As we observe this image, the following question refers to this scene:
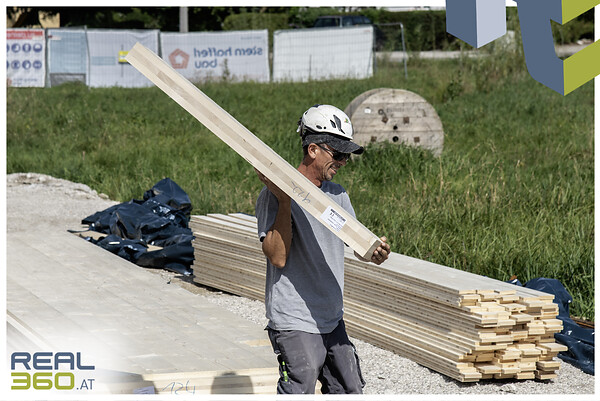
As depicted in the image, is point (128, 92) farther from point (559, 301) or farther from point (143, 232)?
point (559, 301)

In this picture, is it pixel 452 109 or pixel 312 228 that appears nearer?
pixel 312 228

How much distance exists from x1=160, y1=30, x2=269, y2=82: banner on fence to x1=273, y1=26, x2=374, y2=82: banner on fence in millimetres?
593

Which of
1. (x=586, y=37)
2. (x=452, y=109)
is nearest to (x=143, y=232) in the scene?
(x=452, y=109)

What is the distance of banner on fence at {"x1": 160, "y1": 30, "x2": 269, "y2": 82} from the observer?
24859mm

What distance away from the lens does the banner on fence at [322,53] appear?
25031mm

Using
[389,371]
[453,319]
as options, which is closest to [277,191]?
[453,319]

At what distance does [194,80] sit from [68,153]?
27.1ft

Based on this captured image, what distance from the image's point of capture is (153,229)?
10312 millimetres

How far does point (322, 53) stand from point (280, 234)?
22321mm

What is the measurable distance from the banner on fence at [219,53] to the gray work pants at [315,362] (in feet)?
69.6

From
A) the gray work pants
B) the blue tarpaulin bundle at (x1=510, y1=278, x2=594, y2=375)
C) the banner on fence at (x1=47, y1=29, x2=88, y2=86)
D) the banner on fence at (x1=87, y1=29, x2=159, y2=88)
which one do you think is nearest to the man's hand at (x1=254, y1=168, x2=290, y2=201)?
the gray work pants

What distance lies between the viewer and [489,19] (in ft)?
33.8

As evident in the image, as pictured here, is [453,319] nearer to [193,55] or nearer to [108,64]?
[193,55]
